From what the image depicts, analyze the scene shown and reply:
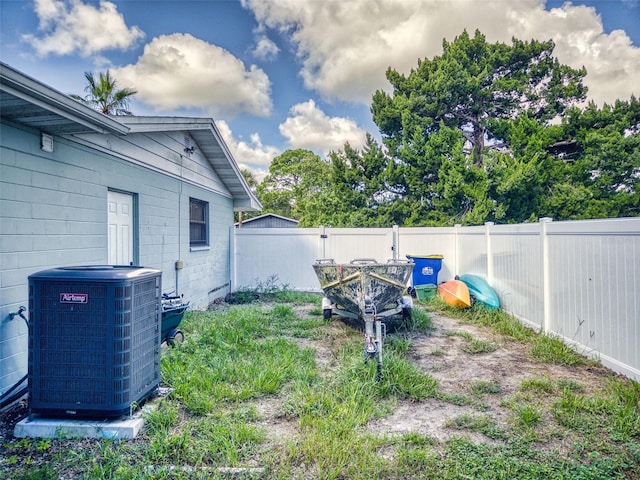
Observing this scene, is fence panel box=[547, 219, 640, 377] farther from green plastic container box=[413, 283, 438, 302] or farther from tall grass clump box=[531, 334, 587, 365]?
green plastic container box=[413, 283, 438, 302]

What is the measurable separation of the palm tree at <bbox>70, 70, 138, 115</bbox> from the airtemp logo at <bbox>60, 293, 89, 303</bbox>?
1291 centimetres

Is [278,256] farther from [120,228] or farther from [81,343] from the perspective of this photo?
[81,343]

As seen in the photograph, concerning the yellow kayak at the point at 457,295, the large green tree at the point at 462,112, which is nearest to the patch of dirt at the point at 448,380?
the yellow kayak at the point at 457,295

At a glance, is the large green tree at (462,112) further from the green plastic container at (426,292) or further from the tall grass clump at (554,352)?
the tall grass clump at (554,352)

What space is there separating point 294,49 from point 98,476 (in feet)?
41.6

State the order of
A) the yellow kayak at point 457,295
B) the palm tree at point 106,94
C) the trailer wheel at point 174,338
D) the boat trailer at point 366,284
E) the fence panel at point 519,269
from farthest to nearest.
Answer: the palm tree at point 106,94 < the yellow kayak at point 457,295 < the fence panel at point 519,269 < the boat trailer at point 366,284 < the trailer wheel at point 174,338

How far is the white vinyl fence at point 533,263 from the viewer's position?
149 inches

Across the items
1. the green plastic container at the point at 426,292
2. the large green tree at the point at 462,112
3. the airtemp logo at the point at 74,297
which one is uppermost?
the large green tree at the point at 462,112

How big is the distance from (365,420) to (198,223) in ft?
20.7

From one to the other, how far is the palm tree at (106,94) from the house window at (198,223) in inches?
308

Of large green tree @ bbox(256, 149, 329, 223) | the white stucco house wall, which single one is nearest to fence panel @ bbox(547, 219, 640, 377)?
the white stucco house wall

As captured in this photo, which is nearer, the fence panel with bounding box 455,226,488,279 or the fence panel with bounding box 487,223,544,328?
the fence panel with bounding box 487,223,544,328

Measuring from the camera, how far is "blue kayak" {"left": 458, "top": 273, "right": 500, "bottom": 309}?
696 centimetres

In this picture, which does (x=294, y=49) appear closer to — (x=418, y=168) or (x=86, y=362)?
(x=418, y=168)
